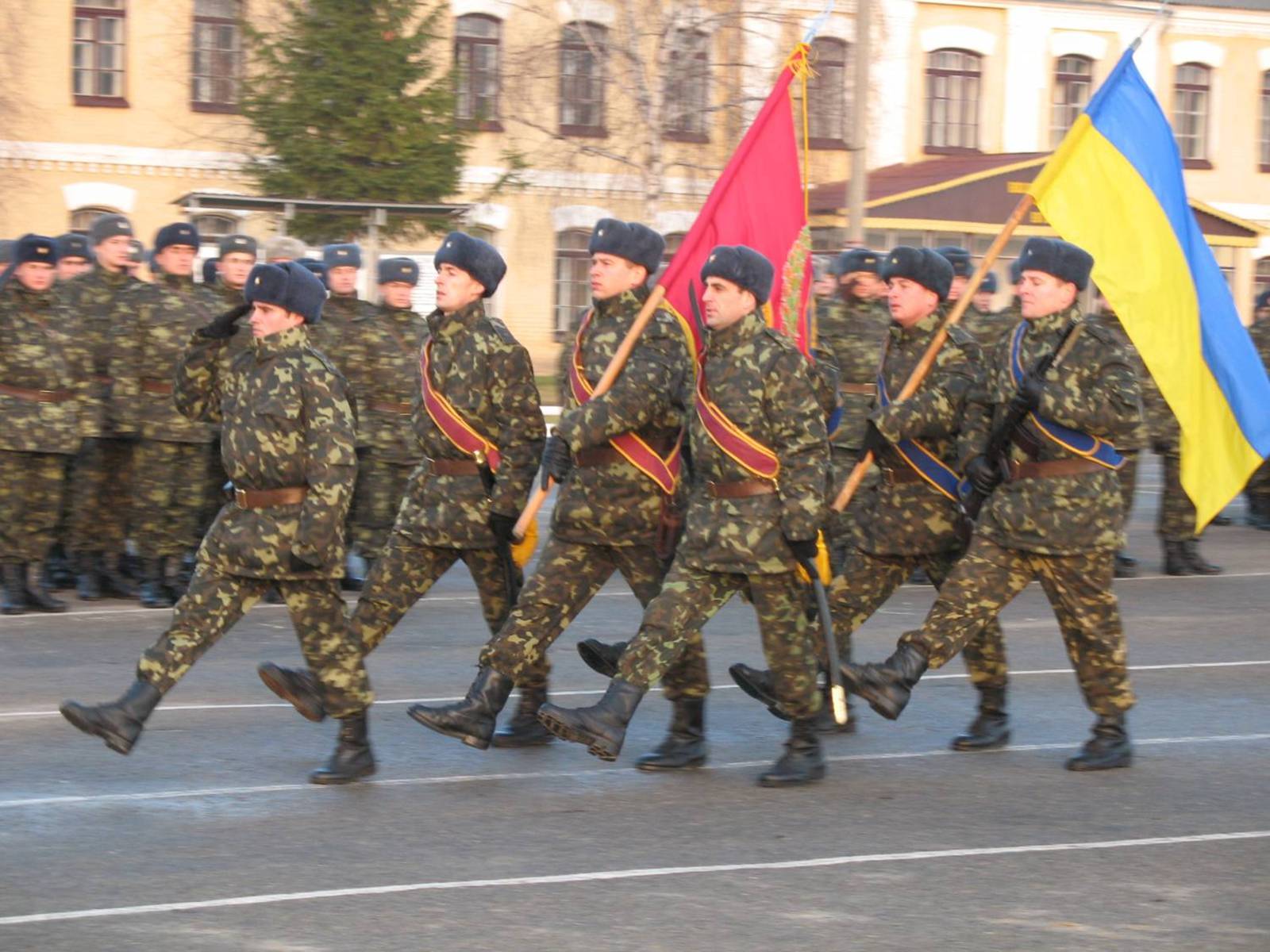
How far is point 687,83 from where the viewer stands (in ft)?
99.6

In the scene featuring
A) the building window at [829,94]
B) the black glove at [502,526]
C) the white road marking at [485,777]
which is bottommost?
the white road marking at [485,777]

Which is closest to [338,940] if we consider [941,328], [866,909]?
[866,909]

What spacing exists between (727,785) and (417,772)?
1.14 metres

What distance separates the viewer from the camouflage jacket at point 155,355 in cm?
1150

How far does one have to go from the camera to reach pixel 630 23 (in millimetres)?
29609

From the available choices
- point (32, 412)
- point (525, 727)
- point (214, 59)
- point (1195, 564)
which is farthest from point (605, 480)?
point (214, 59)

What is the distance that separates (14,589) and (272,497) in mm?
4498

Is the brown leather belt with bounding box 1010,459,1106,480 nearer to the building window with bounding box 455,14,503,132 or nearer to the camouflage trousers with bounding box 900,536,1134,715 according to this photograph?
the camouflage trousers with bounding box 900,536,1134,715

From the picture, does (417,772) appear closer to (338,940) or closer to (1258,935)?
(338,940)

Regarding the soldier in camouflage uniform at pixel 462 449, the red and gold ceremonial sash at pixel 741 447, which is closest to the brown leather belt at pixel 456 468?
the soldier in camouflage uniform at pixel 462 449

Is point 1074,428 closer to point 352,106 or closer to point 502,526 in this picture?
point 502,526

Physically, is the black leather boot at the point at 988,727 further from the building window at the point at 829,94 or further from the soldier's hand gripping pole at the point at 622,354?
the building window at the point at 829,94

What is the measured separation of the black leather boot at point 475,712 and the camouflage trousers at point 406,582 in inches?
16.5

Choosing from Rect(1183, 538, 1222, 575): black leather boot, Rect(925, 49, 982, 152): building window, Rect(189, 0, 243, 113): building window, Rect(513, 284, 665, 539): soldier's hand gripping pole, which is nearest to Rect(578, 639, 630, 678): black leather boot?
Rect(513, 284, 665, 539): soldier's hand gripping pole
